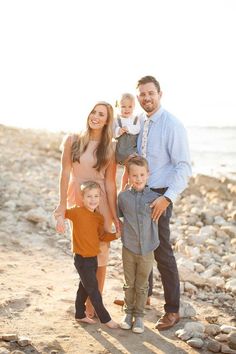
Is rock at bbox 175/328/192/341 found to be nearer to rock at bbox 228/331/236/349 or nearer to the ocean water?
rock at bbox 228/331/236/349

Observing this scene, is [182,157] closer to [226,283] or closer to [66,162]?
[66,162]

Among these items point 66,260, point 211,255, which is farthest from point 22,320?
point 211,255

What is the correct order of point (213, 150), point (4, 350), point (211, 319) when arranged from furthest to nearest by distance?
1. point (213, 150)
2. point (211, 319)
3. point (4, 350)

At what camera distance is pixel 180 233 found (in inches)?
353

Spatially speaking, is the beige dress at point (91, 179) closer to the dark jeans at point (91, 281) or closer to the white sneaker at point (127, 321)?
the dark jeans at point (91, 281)

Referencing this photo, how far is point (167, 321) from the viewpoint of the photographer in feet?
17.1

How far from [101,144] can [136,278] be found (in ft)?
4.12

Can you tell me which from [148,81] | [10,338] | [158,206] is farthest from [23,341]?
[148,81]

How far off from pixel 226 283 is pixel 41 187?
199 inches

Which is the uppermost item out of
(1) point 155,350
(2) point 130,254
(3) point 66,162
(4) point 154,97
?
(4) point 154,97

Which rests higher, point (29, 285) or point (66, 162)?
point (66, 162)

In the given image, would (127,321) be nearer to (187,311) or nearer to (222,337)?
(187,311)

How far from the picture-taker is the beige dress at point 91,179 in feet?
16.6

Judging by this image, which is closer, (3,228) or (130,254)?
(130,254)
